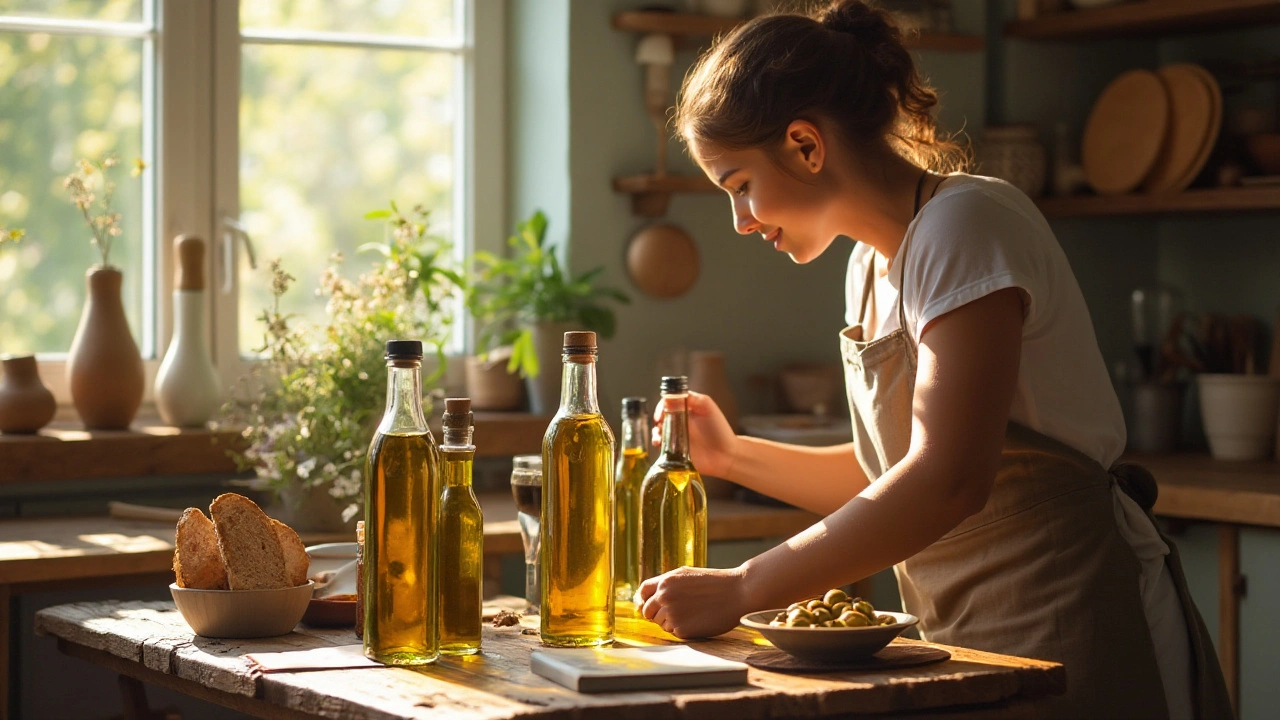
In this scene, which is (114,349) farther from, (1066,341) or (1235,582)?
(1235,582)

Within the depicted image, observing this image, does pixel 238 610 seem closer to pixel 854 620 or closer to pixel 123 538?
pixel 854 620

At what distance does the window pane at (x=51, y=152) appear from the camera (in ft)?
9.11

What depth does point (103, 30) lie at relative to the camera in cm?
284

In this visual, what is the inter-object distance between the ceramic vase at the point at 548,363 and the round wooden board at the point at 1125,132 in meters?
1.27

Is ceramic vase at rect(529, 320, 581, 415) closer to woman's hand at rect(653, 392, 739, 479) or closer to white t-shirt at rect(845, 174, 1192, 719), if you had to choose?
woman's hand at rect(653, 392, 739, 479)

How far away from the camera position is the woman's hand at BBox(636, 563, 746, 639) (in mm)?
1367

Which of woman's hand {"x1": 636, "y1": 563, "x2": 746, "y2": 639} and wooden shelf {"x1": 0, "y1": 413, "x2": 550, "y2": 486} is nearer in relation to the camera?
woman's hand {"x1": 636, "y1": 563, "x2": 746, "y2": 639}

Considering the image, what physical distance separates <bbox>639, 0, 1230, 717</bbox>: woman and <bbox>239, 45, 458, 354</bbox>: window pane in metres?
1.58

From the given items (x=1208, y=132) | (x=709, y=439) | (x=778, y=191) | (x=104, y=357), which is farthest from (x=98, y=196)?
(x=1208, y=132)

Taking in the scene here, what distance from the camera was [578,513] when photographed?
1.30 metres

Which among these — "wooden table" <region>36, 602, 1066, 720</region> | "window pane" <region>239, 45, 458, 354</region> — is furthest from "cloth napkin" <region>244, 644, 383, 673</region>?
"window pane" <region>239, 45, 458, 354</region>

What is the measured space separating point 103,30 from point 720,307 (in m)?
1.39

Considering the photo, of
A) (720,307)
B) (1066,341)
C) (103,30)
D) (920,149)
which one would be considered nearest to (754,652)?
(1066,341)

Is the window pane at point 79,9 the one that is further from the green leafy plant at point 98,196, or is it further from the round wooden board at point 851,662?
the round wooden board at point 851,662
